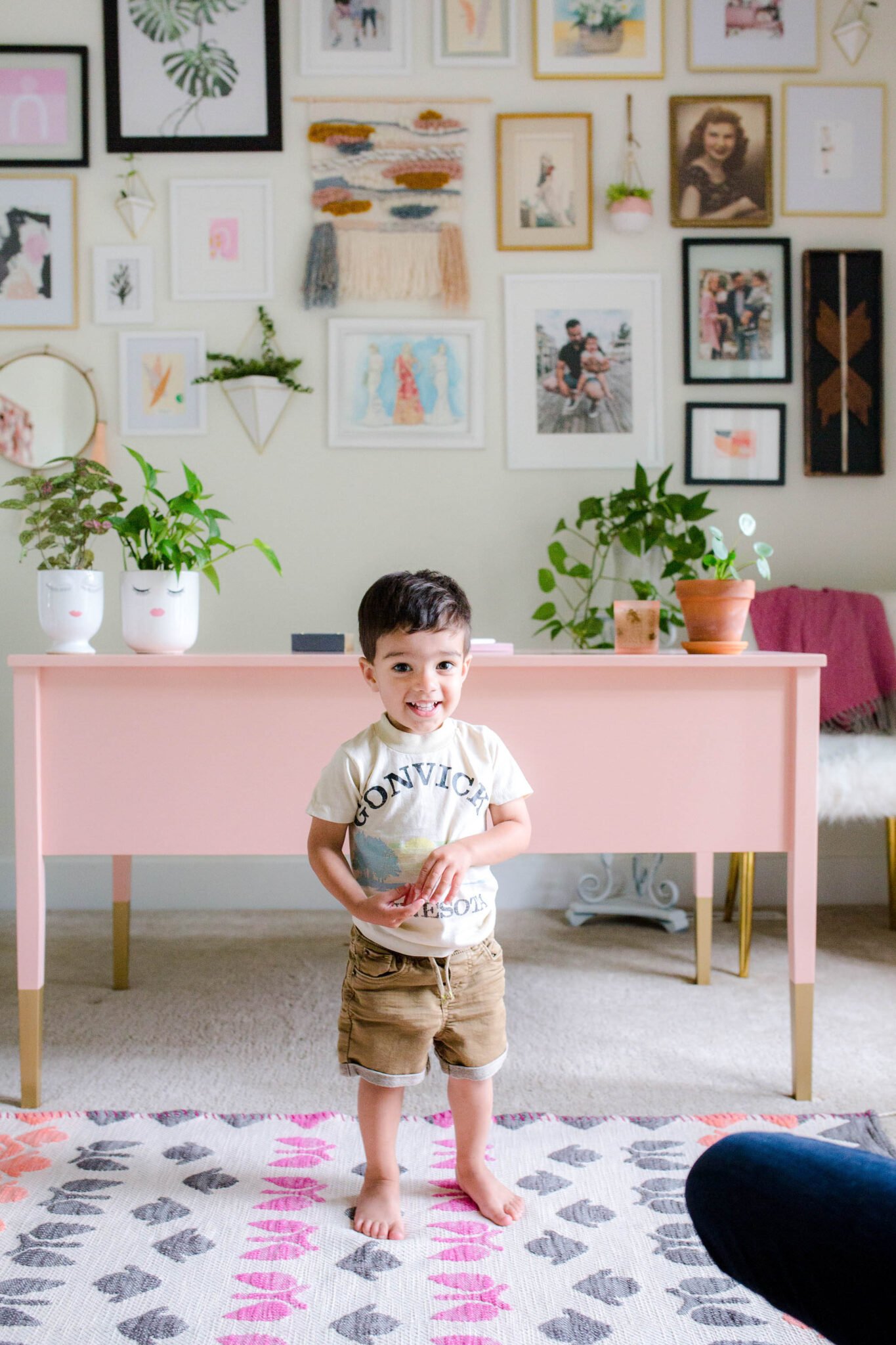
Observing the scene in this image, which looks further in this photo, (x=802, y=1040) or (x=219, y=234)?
(x=219, y=234)

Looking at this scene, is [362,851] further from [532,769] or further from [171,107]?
[171,107]

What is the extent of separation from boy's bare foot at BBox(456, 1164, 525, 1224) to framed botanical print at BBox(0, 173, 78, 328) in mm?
2533

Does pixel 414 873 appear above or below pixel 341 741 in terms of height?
below

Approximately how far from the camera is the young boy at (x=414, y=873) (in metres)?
1.28

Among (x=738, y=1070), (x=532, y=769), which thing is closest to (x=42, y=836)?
(x=532, y=769)

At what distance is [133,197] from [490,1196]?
2.66 m

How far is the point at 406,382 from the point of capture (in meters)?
2.92

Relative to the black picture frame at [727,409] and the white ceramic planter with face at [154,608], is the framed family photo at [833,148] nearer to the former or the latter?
the black picture frame at [727,409]

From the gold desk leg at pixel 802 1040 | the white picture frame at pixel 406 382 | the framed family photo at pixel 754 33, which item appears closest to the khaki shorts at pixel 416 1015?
the gold desk leg at pixel 802 1040

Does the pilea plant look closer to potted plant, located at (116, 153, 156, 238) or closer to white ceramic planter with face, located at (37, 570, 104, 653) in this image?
white ceramic planter with face, located at (37, 570, 104, 653)

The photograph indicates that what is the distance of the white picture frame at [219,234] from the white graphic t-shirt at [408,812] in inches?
79.4

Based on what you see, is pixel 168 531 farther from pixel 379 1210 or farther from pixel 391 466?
pixel 391 466

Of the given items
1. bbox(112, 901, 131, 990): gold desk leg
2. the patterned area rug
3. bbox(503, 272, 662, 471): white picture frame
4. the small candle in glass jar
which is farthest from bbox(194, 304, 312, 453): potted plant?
the patterned area rug

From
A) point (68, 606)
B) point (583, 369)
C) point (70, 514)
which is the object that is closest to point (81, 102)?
point (583, 369)
